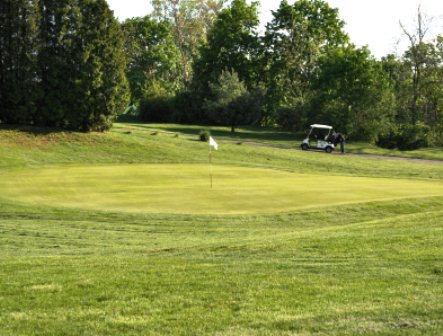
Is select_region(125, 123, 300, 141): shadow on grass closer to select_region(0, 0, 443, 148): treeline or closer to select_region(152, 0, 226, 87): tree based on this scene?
select_region(0, 0, 443, 148): treeline

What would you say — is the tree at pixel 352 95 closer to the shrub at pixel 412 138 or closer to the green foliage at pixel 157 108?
the shrub at pixel 412 138

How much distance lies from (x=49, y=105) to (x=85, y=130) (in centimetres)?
319

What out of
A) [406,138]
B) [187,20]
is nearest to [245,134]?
[406,138]

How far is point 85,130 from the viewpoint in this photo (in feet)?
147

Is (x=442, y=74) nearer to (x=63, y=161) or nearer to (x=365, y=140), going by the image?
(x=365, y=140)

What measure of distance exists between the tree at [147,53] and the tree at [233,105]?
29.4 m

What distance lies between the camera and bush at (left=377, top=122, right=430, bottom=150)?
56781 mm

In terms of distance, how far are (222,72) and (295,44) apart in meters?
12.9

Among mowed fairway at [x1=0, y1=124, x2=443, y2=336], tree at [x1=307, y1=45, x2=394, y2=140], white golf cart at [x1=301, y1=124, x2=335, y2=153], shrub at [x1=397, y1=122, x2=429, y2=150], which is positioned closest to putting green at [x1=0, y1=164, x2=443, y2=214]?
mowed fairway at [x1=0, y1=124, x2=443, y2=336]

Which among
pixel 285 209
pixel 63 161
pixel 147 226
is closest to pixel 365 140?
pixel 63 161

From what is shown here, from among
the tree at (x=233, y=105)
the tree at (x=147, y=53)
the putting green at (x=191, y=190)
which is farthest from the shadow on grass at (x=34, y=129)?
the tree at (x=147, y=53)

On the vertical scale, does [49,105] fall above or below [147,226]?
above

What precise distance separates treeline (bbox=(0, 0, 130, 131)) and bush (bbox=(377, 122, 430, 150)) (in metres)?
27.5

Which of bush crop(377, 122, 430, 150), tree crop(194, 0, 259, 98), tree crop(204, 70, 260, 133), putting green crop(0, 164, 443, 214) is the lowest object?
putting green crop(0, 164, 443, 214)
